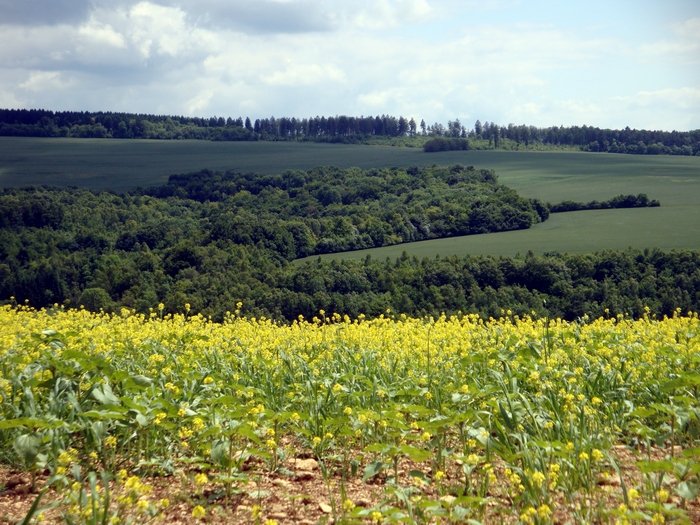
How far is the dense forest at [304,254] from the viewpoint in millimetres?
42438

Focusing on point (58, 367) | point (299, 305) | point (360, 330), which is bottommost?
point (299, 305)

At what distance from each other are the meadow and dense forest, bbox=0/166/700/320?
9599mm

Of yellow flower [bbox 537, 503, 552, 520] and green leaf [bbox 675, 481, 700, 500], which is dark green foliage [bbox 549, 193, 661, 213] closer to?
green leaf [bbox 675, 481, 700, 500]

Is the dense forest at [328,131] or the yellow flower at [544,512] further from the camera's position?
the dense forest at [328,131]

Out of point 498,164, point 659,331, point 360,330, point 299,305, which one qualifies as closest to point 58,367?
point 360,330

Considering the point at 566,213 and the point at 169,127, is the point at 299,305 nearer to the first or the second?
the point at 566,213

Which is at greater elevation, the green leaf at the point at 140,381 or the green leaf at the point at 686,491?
the green leaf at the point at 140,381

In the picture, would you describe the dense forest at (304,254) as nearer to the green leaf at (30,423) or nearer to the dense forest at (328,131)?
the green leaf at (30,423)

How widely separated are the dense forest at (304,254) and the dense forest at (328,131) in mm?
46406

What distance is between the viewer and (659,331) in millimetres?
10203

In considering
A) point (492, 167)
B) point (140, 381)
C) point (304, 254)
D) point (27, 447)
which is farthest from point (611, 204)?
point (27, 447)

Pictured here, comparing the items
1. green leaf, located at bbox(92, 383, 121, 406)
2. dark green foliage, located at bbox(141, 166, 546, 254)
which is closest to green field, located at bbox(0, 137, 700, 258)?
dark green foliage, located at bbox(141, 166, 546, 254)

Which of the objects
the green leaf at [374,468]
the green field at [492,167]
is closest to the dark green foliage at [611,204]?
the green field at [492,167]

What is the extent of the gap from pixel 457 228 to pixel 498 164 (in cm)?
4076
